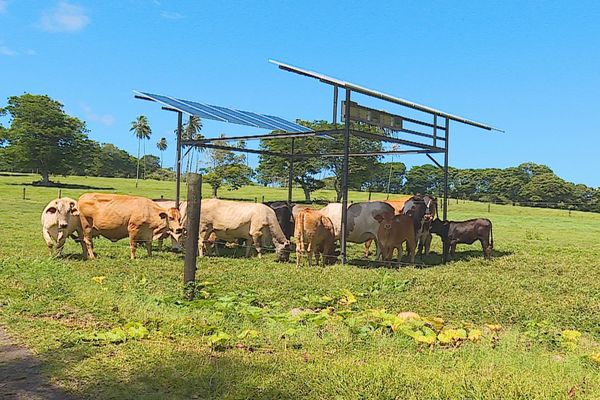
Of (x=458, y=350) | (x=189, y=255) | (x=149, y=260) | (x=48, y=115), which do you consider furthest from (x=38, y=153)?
(x=458, y=350)

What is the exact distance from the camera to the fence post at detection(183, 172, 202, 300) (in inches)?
290

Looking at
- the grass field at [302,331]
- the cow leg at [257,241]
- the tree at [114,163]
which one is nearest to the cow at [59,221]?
the grass field at [302,331]

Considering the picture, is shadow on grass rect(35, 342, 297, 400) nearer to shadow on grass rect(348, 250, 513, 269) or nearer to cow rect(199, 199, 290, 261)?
shadow on grass rect(348, 250, 513, 269)

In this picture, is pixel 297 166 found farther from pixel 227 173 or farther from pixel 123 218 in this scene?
pixel 123 218

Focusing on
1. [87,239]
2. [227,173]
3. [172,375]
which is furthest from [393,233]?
[227,173]

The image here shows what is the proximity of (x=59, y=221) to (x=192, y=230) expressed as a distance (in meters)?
5.03

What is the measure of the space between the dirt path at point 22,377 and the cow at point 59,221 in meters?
6.36

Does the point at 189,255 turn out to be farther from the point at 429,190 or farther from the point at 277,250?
the point at 429,190

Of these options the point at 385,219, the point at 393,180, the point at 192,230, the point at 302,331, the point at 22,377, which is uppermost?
the point at 393,180

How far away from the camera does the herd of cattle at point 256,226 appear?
1169 centimetres

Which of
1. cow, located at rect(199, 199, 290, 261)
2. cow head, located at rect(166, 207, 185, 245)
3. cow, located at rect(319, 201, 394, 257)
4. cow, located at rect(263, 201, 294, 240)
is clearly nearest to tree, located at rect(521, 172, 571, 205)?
cow, located at rect(263, 201, 294, 240)

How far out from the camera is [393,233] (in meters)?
12.5

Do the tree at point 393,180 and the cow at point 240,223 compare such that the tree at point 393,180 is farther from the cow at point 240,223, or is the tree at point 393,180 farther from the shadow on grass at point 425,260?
the cow at point 240,223

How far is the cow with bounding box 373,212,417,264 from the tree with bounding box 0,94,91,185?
46.3 m
